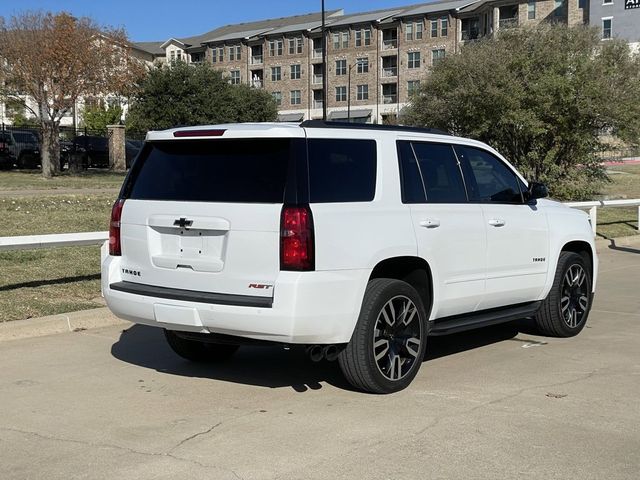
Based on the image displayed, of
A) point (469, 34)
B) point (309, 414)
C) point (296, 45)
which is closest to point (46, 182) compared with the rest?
point (309, 414)

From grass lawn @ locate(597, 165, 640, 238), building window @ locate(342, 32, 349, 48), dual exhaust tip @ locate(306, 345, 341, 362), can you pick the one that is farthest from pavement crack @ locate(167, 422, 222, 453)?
building window @ locate(342, 32, 349, 48)

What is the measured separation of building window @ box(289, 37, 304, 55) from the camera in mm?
96562

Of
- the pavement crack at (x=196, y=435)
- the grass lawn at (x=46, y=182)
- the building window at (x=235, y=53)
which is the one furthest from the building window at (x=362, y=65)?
the pavement crack at (x=196, y=435)

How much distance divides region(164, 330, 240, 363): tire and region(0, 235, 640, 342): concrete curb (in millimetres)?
1710

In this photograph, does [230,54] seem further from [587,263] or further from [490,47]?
[587,263]

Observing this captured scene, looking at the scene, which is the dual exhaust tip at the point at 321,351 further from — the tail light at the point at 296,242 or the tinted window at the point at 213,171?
the tinted window at the point at 213,171

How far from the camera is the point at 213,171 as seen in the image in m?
5.70

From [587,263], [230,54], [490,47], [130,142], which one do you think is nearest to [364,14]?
[230,54]

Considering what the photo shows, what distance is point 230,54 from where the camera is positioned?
103125mm

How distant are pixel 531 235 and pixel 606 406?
2.04 m

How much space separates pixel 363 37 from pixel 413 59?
7106 millimetres

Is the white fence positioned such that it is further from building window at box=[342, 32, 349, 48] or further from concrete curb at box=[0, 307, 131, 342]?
building window at box=[342, 32, 349, 48]

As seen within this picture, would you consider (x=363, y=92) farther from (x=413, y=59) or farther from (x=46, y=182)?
(x=46, y=182)

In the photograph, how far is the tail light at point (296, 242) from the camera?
5207mm
